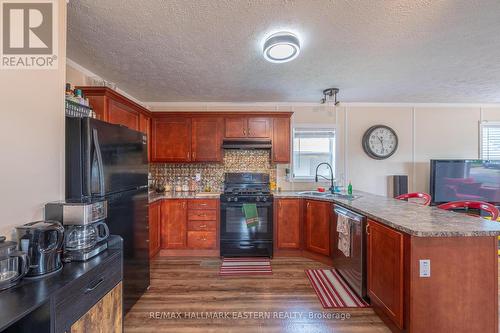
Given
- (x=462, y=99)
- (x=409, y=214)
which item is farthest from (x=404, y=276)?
(x=462, y=99)

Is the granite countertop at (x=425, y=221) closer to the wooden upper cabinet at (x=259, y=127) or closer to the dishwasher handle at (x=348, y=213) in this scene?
the dishwasher handle at (x=348, y=213)

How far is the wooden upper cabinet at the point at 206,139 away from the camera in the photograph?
3.72 meters

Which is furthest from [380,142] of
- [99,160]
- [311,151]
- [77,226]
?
[77,226]

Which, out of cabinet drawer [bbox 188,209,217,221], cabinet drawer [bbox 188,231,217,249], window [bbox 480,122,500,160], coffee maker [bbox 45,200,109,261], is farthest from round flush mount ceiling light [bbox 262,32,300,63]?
window [bbox 480,122,500,160]

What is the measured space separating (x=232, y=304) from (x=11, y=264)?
70.2 inches

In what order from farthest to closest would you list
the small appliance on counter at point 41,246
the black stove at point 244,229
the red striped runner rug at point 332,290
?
1. the black stove at point 244,229
2. the red striped runner rug at point 332,290
3. the small appliance on counter at point 41,246

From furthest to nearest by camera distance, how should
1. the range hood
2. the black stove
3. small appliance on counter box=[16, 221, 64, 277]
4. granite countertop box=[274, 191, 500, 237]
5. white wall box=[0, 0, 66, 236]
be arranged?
the range hood → the black stove → granite countertop box=[274, 191, 500, 237] → white wall box=[0, 0, 66, 236] → small appliance on counter box=[16, 221, 64, 277]

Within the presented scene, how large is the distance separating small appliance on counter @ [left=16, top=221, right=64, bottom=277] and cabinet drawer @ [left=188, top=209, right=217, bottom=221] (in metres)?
2.28

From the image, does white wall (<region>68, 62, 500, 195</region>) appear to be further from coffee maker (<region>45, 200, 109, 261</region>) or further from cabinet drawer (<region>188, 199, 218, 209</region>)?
coffee maker (<region>45, 200, 109, 261</region>)

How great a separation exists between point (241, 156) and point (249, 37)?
88.7 inches

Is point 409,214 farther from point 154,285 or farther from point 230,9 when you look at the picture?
point 154,285

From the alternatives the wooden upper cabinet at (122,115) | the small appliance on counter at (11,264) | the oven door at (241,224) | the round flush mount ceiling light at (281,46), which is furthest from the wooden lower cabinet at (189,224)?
the small appliance on counter at (11,264)

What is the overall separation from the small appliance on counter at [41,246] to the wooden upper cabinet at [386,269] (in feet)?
7.23

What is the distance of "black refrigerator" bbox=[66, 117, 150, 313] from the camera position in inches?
62.1
